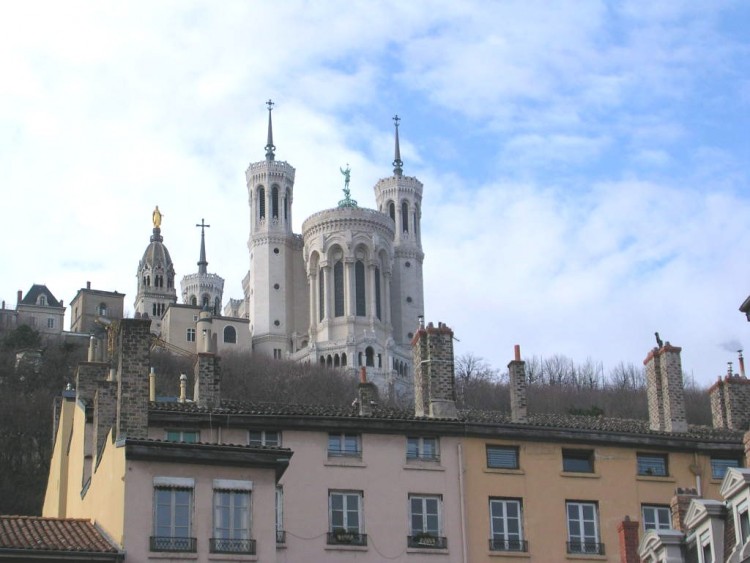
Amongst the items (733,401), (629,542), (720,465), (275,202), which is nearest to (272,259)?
(275,202)

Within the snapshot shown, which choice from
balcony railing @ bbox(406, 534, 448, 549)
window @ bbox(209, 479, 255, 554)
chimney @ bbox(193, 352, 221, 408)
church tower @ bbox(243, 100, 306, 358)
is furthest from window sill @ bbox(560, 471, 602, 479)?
church tower @ bbox(243, 100, 306, 358)

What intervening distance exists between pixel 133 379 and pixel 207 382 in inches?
257

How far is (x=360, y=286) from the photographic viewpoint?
6255 inches

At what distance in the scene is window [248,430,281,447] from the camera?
37.7m

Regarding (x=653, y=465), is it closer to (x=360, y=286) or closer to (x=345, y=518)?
(x=345, y=518)

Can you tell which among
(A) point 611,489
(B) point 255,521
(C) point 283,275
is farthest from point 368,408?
(C) point 283,275

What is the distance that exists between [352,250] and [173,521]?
12895 centimetres

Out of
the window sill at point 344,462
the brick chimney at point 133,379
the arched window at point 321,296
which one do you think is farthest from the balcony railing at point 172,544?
the arched window at point 321,296

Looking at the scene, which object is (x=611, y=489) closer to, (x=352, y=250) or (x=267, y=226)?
(x=352, y=250)

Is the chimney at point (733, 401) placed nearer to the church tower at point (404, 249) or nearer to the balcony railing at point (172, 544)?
the balcony railing at point (172, 544)

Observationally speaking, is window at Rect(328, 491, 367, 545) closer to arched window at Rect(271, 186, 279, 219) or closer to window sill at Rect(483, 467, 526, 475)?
window sill at Rect(483, 467, 526, 475)

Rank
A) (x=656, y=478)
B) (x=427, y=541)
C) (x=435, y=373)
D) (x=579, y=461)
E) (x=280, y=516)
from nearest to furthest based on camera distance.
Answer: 1. (x=280, y=516)
2. (x=427, y=541)
3. (x=579, y=461)
4. (x=656, y=478)
5. (x=435, y=373)

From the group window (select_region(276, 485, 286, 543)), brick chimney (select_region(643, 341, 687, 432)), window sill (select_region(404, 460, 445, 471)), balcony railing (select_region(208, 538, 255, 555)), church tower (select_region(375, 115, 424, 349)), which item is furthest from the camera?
church tower (select_region(375, 115, 424, 349))

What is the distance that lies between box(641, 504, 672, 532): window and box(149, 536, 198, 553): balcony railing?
13.5 metres
